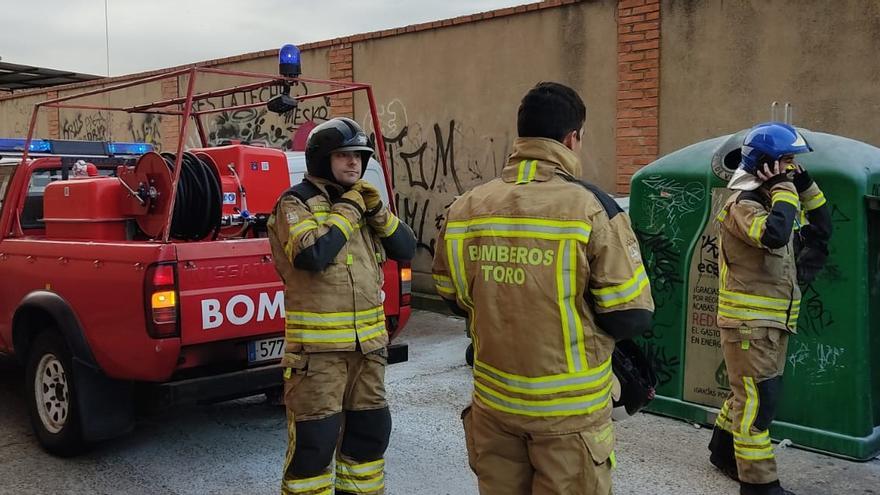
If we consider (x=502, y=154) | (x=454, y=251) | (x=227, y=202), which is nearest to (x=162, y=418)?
(x=227, y=202)

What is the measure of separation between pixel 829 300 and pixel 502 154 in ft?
14.7

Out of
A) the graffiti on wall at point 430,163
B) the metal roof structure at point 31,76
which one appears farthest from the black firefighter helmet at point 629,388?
the metal roof structure at point 31,76

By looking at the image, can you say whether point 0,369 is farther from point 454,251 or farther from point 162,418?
point 454,251

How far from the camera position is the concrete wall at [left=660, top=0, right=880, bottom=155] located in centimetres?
607

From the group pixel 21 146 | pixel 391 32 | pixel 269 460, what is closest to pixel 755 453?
pixel 269 460

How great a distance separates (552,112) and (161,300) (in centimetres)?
228

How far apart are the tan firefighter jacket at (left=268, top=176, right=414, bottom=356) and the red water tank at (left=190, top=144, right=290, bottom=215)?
154cm

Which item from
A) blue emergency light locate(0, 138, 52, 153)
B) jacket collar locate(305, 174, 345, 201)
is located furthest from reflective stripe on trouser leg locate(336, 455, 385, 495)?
blue emergency light locate(0, 138, 52, 153)

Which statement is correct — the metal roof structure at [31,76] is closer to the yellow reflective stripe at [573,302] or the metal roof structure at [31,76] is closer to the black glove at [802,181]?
the black glove at [802,181]

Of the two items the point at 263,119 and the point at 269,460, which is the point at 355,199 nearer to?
the point at 269,460

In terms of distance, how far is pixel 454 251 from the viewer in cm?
239

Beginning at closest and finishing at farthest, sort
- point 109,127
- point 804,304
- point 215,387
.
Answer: point 215,387, point 804,304, point 109,127

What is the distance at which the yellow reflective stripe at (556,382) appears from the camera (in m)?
2.19

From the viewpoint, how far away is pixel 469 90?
8695mm
